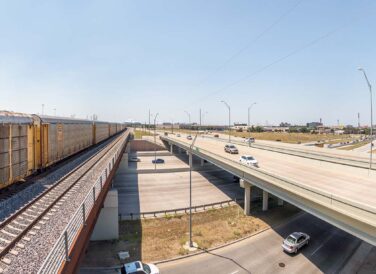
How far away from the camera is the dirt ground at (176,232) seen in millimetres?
19891

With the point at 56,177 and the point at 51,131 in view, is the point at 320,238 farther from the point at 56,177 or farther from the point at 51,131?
the point at 51,131

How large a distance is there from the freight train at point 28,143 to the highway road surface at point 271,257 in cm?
1151

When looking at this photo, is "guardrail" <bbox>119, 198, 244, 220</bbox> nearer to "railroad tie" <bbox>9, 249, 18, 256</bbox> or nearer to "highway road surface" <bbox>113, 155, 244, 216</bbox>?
"highway road surface" <bbox>113, 155, 244, 216</bbox>

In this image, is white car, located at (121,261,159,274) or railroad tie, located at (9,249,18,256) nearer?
railroad tie, located at (9,249,18,256)

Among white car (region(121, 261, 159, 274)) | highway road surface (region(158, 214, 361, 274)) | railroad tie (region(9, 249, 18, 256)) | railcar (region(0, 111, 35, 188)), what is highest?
railcar (region(0, 111, 35, 188))

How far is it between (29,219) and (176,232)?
15708 mm

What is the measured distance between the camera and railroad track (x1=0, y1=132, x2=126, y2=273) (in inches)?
332

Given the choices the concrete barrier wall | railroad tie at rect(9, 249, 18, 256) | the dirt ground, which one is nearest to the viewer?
railroad tie at rect(9, 249, 18, 256)

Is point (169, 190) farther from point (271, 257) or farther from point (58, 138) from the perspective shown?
point (271, 257)

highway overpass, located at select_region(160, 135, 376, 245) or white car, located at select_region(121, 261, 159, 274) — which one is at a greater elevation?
highway overpass, located at select_region(160, 135, 376, 245)

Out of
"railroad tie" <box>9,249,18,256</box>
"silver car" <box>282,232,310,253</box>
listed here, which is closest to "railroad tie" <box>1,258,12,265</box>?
"railroad tie" <box>9,249,18,256</box>

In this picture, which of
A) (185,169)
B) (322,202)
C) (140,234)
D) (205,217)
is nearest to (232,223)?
(205,217)

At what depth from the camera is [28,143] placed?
16406 millimetres

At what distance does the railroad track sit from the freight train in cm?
212
